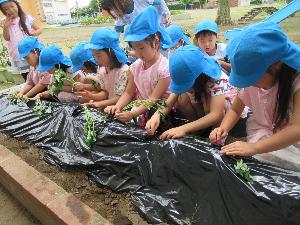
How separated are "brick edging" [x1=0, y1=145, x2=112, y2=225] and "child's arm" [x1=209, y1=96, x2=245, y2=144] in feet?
2.89

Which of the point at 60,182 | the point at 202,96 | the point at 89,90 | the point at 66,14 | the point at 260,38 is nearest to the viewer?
the point at 260,38

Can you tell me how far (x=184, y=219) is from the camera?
1915mm

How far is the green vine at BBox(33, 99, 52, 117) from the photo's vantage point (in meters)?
3.45

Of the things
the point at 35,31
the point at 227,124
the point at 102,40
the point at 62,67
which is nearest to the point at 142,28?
the point at 102,40

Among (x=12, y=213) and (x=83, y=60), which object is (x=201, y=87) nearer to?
(x=83, y=60)

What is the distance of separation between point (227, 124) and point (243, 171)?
445 mm

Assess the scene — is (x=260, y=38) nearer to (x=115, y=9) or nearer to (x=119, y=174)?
(x=119, y=174)

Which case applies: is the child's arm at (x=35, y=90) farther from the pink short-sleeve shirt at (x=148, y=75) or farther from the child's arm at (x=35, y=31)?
the pink short-sleeve shirt at (x=148, y=75)

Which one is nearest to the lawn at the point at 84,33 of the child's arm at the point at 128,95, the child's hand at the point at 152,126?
the child's arm at the point at 128,95

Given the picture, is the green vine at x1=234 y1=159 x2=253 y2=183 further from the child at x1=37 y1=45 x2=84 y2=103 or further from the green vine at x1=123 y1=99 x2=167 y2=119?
the child at x1=37 y1=45 x2=84 y2=103

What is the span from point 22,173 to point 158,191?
1.31 m

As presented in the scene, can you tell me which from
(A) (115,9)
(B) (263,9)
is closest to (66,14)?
(B) (263,9)

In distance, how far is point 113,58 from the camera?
10.4ft

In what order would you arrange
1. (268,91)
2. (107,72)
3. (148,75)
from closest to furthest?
(268,91), (148,75), (107,72)
